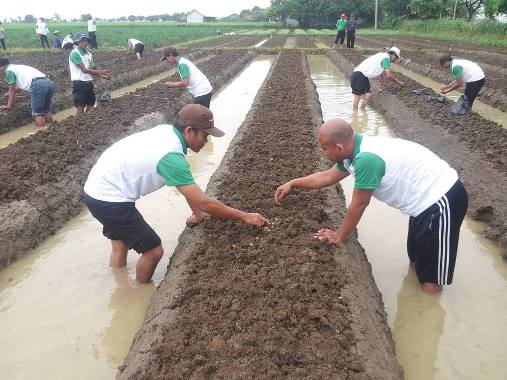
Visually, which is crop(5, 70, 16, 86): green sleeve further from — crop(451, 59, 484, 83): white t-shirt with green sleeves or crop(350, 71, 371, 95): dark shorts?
crop(451, 59, 484, 83): white t-shirt with green sleeves

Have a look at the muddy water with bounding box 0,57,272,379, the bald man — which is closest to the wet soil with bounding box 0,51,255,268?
the muddy water with bounding box 0,57,272,379

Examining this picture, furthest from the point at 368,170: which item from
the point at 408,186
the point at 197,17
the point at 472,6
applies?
the point at 197,17

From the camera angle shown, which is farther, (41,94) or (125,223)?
(41,94)

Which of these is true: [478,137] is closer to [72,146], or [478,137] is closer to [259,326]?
[259,326]

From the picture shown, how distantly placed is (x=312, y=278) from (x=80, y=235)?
295 centimetres

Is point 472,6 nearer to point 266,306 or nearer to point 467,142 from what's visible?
point 467,142

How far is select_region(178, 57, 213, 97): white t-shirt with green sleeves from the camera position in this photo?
7.55 metres

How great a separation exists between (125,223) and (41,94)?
6.52 m

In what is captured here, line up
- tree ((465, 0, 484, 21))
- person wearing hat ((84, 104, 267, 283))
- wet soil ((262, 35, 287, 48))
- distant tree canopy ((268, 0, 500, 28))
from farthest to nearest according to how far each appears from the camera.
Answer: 1. tree ((465, 0, 484, 21))
2. distant tree canopy ((268, 0, 500, 28))
3. wet soil ((262, 35, 287, 48))
4. person wearing hat ((84, 104, 267, 283))

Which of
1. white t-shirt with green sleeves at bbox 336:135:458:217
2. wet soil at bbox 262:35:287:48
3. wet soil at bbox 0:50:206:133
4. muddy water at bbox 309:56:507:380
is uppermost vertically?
white t-shirt with green sleeves at bbox 336:135:458:217

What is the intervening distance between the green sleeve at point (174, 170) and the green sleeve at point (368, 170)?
3.90ft

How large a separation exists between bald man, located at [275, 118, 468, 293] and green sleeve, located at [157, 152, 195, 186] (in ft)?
3.25

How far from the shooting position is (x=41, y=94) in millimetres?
8820

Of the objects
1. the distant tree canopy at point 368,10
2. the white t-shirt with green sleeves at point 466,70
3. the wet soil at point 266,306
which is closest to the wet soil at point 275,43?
the distant tree canopy at point 368,10
